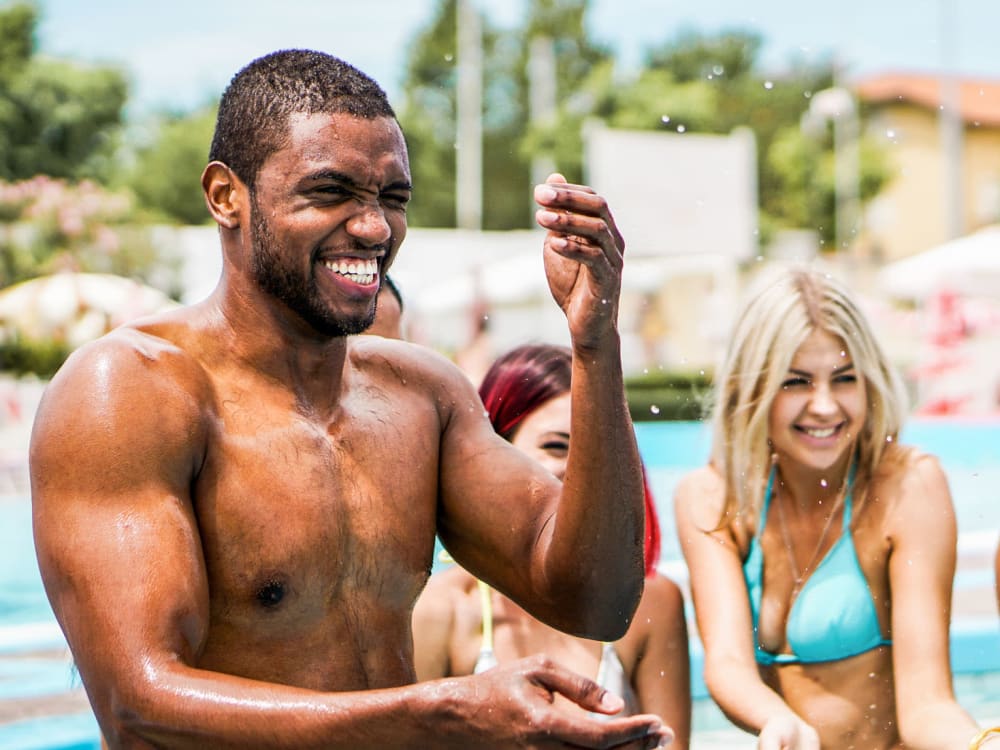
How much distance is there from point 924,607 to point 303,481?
195 centimetres

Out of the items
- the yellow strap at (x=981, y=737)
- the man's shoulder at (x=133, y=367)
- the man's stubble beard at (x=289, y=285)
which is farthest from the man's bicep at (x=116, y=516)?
the yellow strap at (x=981, y=737)

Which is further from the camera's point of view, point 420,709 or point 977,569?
point 977,569

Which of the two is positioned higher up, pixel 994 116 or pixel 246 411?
pixel 994 116

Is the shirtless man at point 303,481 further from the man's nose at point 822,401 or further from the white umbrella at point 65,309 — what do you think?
the white umbrella at point 65,309

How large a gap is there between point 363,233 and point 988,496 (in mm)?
12694

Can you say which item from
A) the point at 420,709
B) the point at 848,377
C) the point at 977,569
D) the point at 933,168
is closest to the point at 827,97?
the point at 933,168

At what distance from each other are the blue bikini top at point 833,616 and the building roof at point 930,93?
42875 millimetres

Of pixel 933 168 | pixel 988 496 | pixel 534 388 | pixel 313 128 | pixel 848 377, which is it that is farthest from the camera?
pixel 933 168

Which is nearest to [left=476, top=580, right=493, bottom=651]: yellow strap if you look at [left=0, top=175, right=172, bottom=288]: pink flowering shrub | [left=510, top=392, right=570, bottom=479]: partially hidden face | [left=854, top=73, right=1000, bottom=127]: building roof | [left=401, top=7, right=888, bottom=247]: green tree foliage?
[left=510, top=392, right=570, bottom=479]: partially hidden face

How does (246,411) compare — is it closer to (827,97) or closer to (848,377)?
(848,377)

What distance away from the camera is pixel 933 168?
50.2 m

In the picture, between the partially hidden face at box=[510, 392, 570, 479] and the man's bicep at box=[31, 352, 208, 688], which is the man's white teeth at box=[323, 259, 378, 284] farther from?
the partially hidden face at box=[510, 392, 570, 479]

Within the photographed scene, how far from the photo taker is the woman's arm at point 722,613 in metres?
3.31

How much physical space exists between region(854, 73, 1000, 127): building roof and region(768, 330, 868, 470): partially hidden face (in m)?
42.7
